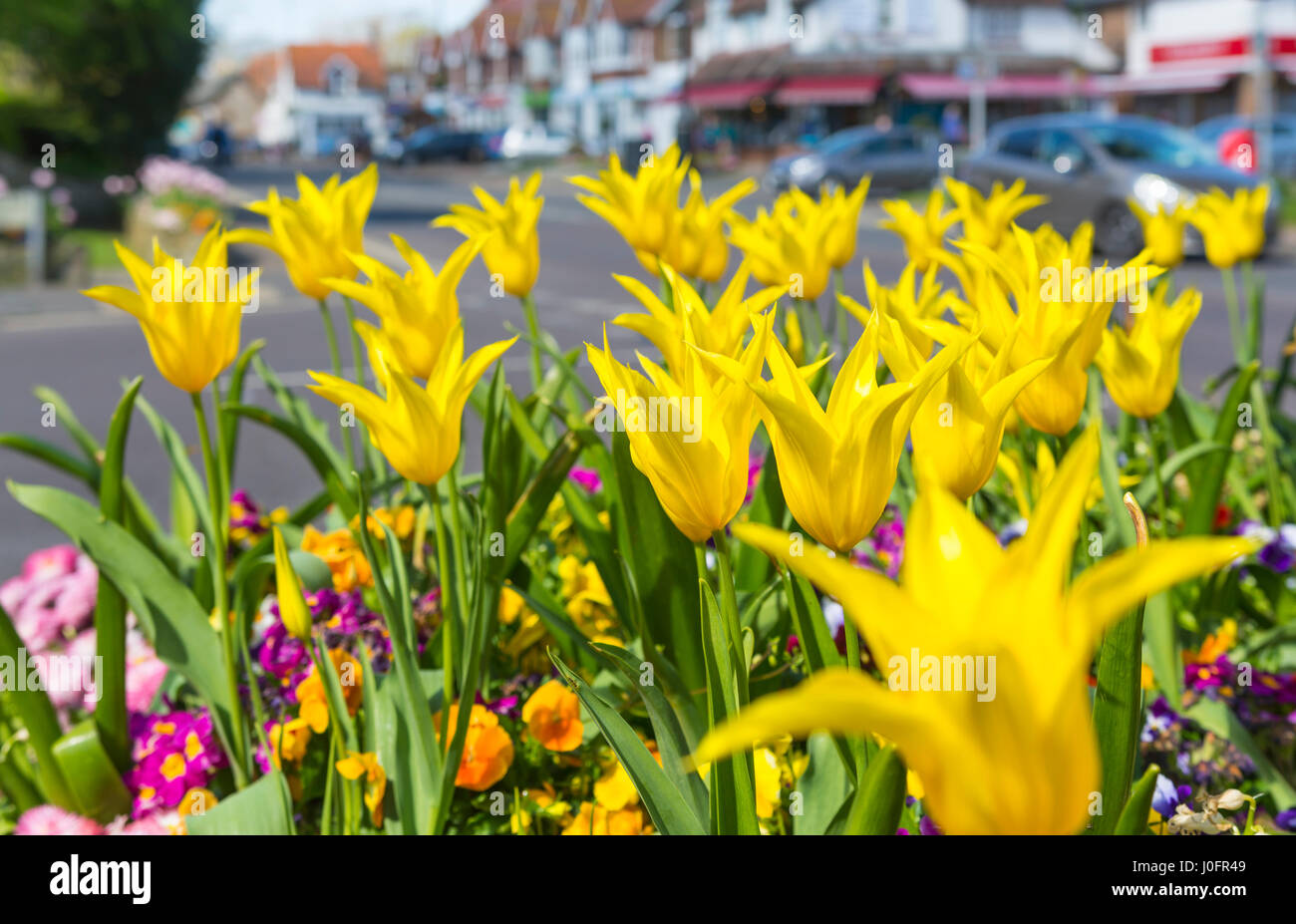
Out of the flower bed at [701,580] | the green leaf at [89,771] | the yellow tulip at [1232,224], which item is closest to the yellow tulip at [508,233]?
the flower bed at [701,580]

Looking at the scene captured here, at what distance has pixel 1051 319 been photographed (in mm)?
1511

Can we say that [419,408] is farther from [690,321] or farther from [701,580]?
[701,580]

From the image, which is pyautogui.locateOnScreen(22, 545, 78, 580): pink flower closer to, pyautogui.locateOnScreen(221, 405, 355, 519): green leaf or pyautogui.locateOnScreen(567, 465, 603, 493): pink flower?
pyautogui.locateOnScreen(221, 405, 355, 519): green leaf

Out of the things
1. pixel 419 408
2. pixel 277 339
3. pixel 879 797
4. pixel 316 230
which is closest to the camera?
pixel 879 797

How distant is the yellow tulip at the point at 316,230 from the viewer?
216 cm

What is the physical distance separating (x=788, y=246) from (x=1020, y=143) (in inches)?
596

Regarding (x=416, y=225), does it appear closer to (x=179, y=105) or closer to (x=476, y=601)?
(x=179, y=105)

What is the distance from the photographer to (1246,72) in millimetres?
37844

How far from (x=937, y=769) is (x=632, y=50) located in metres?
60.4

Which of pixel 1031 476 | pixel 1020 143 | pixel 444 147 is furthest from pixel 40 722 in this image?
pixel 444 147

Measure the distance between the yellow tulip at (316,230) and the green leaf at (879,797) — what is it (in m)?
1.32

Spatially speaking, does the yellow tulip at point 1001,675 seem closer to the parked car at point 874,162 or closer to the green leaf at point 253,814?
the green leaf at point 253,814

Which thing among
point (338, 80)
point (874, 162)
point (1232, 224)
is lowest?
point (1232, 224)
